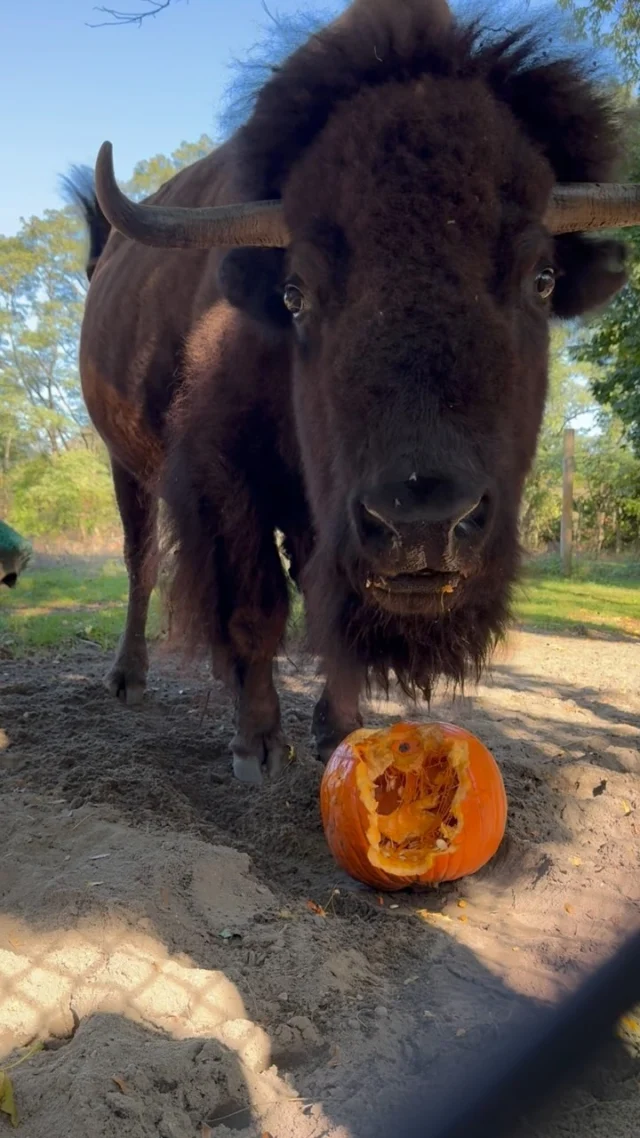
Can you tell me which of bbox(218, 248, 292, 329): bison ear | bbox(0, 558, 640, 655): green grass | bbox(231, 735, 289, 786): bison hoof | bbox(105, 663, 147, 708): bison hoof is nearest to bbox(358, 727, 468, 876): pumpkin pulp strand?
bbox(231, 735, 289, 786): bison hoof

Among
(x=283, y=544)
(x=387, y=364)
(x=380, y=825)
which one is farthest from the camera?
(x=283, y=544)

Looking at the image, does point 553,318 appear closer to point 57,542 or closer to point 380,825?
point 380,825

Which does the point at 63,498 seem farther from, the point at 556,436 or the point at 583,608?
the point at 583,608

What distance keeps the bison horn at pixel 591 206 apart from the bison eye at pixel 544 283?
0.15 m

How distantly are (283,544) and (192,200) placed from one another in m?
2.12

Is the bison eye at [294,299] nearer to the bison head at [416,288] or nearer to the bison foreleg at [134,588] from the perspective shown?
the bison head at [416,288]

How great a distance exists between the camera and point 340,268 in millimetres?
2820

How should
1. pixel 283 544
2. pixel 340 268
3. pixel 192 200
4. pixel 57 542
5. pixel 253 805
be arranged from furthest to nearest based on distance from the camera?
pixel 57 542
pixel 192 200
pixel 283 544
pixel 253 805
pixel 340 268

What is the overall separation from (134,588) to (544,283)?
419 centimetres

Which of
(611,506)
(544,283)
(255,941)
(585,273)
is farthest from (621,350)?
(611,506)

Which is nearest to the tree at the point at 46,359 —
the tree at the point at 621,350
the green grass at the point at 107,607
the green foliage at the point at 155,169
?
the green foliage at the point at 155,169

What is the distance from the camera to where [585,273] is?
11.3 ft

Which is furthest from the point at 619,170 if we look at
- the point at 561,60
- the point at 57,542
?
the point at 57,542

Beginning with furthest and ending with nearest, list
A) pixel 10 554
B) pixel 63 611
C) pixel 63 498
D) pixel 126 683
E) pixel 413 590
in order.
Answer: pixel 63 498 → pixel 63 611 → pixel 126 683 → pixel 10 554 → pixel 413 590
